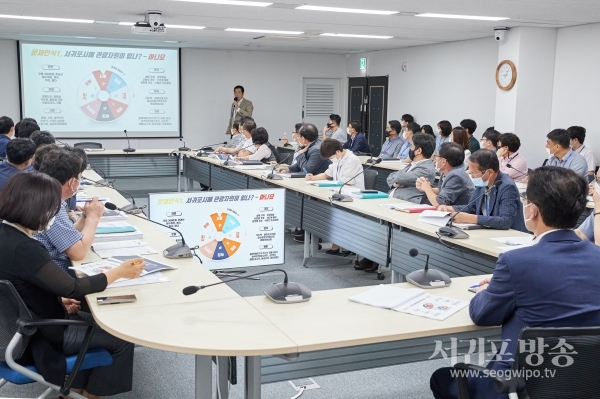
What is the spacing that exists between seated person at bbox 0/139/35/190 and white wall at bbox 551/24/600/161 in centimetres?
631

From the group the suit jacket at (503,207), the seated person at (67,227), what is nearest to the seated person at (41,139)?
Answer: the seated person at (67,227)

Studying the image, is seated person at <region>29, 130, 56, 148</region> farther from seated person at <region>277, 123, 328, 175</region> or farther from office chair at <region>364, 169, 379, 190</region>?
office chair at <region>364, 169, 379, 190</region>

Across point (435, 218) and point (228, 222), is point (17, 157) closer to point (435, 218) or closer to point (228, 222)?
point (228, 222)

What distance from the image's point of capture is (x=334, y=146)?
220 inches

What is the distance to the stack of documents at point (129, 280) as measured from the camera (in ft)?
8.16

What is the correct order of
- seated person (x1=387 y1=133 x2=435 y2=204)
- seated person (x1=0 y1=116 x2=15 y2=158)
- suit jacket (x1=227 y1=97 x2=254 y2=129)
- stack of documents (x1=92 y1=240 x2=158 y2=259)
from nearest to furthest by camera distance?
1. stack of documents (x1=92 y1=240 x2=158 y2=259)
2. seated person (x1=387 y1=133 x2=435 y2=204)
3. seated person (x1=0 y1=116 x2=15 y2=158)
4. suit jacket (x1=227 y1=97 x2=254 y2=129)

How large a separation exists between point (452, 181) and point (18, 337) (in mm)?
3074

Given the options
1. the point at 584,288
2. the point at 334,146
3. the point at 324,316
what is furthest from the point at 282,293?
the point at 334,146

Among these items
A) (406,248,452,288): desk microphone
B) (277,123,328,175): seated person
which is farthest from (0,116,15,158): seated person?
(406,248,452,288): desk microphone

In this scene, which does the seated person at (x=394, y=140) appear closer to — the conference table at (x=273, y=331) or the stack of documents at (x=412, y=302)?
the stack of documents at (x=412, y=302)

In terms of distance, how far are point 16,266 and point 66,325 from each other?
283 mm

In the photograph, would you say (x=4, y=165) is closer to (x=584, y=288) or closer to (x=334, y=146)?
(x=334, y=146)

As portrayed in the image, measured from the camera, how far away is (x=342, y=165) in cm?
575

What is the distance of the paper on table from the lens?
3.91 metres
